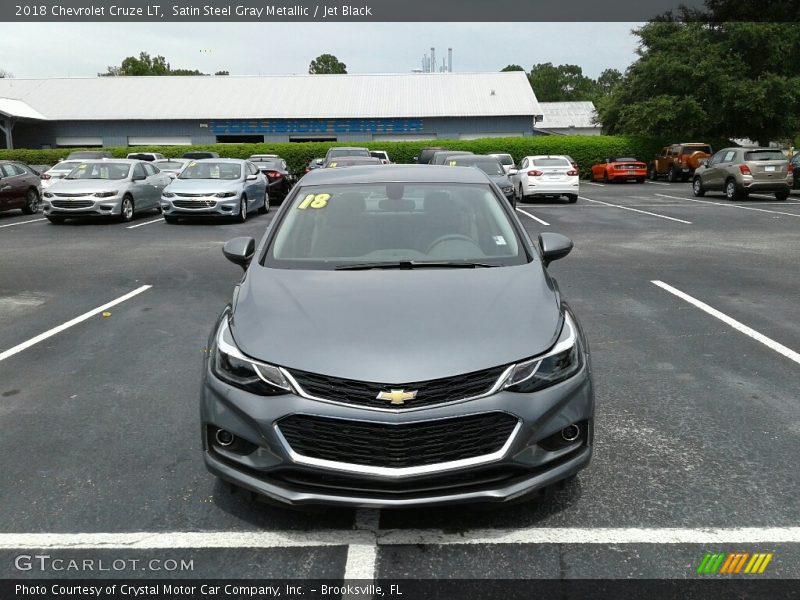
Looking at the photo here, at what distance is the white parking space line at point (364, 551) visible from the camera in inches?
123

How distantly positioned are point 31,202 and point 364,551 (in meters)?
21.1

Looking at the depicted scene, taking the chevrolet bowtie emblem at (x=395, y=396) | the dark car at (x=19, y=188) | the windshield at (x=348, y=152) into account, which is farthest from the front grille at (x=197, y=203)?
the chevrolet bowtie emblem at (x=395, y=396)

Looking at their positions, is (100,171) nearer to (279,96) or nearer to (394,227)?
(394,227)

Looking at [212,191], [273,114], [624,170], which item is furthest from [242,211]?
[273,114]

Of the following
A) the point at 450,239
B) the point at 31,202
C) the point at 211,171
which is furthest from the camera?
the point at 31,202

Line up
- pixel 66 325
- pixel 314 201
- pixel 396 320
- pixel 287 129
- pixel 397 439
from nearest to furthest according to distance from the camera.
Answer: pixel 397 439, pixel 396 320, pixel 314 201, pixel 66 325, pixel 287 129

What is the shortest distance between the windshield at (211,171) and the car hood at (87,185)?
1.47 meters

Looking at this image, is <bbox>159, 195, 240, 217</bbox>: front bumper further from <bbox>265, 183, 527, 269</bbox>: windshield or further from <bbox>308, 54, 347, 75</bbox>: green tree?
<bbox>308, 54, 347, 75</bbox>: green tree

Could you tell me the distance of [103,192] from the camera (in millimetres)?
17859

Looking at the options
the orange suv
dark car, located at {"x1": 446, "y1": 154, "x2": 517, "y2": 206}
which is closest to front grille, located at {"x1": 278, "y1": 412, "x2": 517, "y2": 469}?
dark car, located at {"x1": 446, "y1": 154, "x2": 517, "y2": 206}

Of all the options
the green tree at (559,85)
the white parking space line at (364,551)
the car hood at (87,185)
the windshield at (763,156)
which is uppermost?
the green tree at (559,85)

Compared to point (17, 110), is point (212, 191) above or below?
below

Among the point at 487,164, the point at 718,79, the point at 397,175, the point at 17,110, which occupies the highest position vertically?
the point at 718,79

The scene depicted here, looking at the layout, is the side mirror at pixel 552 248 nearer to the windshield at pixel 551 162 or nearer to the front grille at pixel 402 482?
the front grille at pixel 402 482
